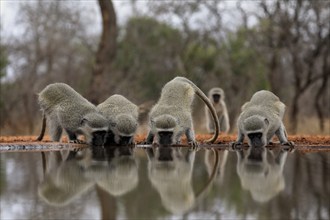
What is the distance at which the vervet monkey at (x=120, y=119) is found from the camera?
329 inches

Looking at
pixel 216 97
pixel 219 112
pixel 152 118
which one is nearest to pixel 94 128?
pixel 152 118

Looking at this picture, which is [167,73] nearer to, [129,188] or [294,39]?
[294,39]

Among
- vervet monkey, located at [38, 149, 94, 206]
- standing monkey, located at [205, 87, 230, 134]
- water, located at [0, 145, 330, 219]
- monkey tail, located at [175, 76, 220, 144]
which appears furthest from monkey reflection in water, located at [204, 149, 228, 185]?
standing monkey, located at [205, 87, 230, 134]

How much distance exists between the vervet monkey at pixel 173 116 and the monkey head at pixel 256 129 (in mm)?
909

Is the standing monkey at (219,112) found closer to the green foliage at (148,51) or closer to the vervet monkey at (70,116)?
the vervet monkey at (70,116)

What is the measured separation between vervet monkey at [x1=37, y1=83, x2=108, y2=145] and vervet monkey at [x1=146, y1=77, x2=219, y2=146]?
29.8 inches

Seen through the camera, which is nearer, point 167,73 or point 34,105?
point 34,105

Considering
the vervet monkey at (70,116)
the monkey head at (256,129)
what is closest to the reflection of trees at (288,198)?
the monkey head at (256,129)

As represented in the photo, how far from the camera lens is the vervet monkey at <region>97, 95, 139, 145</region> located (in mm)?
8357

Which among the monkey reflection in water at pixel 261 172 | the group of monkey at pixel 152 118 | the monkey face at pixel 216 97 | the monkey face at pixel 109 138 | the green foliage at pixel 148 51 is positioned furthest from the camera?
the green foliage at pixel 148 51

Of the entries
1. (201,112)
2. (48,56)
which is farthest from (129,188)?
(48,56)

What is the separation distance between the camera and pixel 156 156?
23.5 ft

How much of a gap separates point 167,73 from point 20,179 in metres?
30.6

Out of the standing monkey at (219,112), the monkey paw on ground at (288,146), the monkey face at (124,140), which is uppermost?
the standing monkey at (219,112)
